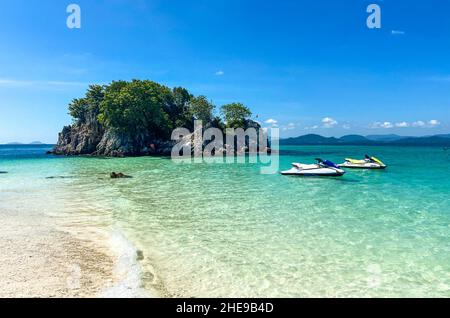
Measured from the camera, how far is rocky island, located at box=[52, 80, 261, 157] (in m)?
72.2

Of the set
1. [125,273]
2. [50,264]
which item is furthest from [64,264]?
[125,273]

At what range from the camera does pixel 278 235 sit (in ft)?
37.6

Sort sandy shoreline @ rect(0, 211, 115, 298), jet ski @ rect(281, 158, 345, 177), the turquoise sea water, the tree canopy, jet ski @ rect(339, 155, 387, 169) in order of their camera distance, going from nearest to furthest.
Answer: sandy shoreline @ rect(0, 211, 115, 298), the turquoise sea water, jet ski @ rect(281, 158, 345, 177), jet ski @ rect(339, 155, 387, 169), the tree canopy

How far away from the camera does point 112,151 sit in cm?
7219

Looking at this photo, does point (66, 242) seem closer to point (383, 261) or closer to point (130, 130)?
point (383, 261)

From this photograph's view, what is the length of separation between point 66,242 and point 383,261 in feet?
35.3

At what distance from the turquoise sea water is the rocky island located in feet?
171

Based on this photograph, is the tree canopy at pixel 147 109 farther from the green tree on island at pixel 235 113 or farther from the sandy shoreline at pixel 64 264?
the sandy shoreline at pixel 64 264

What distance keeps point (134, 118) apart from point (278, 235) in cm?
6734

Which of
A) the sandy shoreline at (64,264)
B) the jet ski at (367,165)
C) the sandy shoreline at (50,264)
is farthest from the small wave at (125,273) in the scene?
the jet ski at (367,165)

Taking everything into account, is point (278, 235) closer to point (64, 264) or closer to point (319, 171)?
point (64, 264)

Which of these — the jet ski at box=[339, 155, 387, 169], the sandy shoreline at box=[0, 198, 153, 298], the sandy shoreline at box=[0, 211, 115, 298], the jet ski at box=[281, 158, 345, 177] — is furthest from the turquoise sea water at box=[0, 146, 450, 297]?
the jet ski at box=[339, 155, 387, 169]

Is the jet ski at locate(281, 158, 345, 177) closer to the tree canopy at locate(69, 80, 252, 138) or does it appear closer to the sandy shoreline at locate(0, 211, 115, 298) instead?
the sandy shoreline at locate(0, 211, 115, 298)
